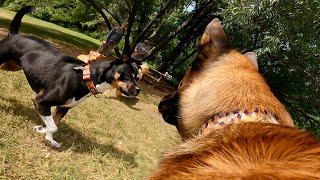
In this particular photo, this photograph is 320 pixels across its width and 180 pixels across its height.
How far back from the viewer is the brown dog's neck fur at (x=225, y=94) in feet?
6.16

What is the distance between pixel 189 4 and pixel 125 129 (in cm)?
1149

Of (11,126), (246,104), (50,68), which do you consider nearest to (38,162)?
(11,126)

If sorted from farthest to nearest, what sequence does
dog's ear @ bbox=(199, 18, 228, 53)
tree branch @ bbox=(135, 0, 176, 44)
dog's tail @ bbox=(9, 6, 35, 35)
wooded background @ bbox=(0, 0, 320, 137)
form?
tree branch @ bbox=(135, 0, 176, 44)
wooded background @ bbox=(0, 0, 320, 137)
dog's tail @ bbox=(9, 6, 35, 35)
dog's ear @ bbox=(199, 18, 228, 53)

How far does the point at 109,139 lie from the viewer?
6.55m

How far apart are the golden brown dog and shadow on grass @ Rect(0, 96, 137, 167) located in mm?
3318

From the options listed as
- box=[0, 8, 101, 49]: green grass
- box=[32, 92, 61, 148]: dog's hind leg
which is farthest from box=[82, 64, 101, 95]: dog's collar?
box=[0, 8, 101, 49]: green grass

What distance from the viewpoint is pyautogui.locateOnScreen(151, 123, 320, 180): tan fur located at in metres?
0.83

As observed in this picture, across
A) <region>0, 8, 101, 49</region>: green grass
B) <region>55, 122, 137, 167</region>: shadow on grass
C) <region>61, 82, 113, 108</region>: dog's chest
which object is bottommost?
<region>0, 8, 101, 49</region>: green grass

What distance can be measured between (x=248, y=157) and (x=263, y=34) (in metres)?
12.5

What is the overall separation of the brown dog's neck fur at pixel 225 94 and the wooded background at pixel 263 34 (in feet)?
12.6

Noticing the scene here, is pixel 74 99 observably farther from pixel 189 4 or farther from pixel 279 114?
pixel 189 4

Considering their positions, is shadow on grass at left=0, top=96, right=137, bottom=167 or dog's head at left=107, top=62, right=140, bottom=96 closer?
dog's head at left=107, top=62, right=140, bottom=96

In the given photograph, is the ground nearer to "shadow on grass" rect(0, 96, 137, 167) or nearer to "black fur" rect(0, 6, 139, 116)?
"shadow on grass" rect(0, 96, 137, 167)

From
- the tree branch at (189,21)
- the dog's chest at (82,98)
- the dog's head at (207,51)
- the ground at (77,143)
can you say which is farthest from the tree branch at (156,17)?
the dog's head at (207,51)
